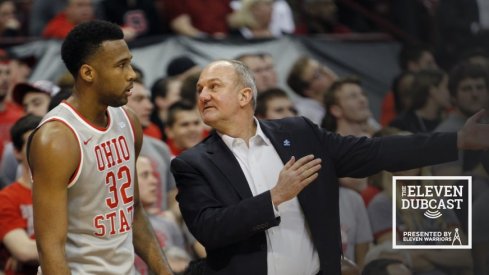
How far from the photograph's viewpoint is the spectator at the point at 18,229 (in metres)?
6.69

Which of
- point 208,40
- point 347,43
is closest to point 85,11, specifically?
point 208,40

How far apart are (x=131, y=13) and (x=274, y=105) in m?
2.48

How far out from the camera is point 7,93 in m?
9.38

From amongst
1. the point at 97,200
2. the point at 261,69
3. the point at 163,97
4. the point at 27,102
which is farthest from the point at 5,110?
the point at 97,200

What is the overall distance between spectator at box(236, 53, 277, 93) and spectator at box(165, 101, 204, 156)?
1.10 m

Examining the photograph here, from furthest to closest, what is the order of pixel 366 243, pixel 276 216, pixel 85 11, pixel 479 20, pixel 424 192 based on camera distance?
1. pixel 85 11
2. pixel 479 20
3. pixel 366 243
4. pixel 424 192
5. pixel 276 216

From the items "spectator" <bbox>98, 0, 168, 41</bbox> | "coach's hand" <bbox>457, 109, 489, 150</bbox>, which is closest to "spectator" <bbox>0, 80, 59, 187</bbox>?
"spectator" <bbox>98, 0, 168, 41</bbox>

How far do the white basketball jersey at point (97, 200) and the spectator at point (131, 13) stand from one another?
519 cm

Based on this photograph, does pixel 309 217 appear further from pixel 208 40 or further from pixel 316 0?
pixel 316 0

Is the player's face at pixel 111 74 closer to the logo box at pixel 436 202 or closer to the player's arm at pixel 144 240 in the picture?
the player's arm at pixel 144 240

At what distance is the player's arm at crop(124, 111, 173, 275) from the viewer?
554cm

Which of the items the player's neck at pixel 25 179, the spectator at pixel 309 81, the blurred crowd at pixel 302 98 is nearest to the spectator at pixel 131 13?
the blurred crowd at pixel 302 98

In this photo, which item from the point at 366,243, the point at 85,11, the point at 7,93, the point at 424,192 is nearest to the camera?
the point at 424,192

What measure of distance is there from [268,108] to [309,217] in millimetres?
3233
